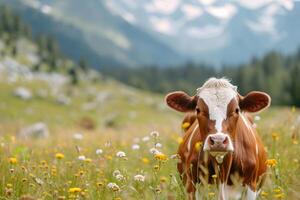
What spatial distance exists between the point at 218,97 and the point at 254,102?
1.92ft

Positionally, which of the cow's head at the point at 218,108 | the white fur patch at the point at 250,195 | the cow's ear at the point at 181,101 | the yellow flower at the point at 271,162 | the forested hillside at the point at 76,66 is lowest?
the white fur patch at the point at 250,195

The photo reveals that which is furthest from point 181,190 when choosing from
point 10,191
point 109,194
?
point 10,191

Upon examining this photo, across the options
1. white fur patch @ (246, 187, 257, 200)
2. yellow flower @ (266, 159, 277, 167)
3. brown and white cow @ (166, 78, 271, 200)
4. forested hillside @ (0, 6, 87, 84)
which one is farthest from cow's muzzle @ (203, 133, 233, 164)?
forested hillside @ (0, 6, 87, 84)

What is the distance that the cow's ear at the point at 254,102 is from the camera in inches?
228

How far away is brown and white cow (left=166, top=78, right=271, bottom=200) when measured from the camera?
5109 millimetres

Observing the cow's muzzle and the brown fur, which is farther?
the brown fur

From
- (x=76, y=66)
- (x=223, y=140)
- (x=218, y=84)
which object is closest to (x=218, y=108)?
(x=218, y=84)

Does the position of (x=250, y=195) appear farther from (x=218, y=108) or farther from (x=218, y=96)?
(x=218, y=96)

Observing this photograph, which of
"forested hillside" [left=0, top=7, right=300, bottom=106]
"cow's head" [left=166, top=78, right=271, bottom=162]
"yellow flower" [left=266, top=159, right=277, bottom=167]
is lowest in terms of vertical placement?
"yellow flower" [left=266, top=159, right=277, bottom=167]

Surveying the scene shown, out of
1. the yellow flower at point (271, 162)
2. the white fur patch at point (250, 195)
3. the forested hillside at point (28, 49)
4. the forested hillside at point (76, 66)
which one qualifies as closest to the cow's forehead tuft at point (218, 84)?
the yellow flower at point (271, 162)

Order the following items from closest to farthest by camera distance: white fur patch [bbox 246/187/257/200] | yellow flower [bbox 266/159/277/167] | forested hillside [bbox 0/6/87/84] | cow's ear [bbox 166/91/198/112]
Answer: white fur patch [bbox 246/187/257/200] < yellow flower [bbox 266/159/277/167] < cow's ear [bbox 166/91/198/112] < forested hillside [bbox 0/6/87/84]

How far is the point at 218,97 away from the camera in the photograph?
5.48 metres

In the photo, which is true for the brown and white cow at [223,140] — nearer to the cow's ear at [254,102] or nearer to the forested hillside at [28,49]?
the cow's ear at [254,102]

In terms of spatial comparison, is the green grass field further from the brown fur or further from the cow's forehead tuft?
the cow's forehead tuft
